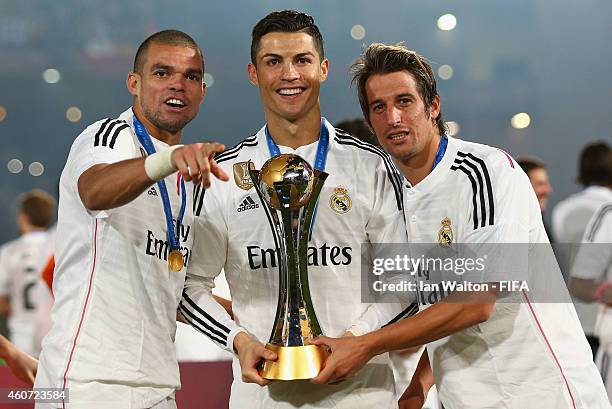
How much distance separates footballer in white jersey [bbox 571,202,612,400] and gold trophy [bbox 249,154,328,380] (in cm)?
201

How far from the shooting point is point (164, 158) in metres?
1.75

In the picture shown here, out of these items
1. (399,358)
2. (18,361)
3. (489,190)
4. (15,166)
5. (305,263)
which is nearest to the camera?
(305,263)

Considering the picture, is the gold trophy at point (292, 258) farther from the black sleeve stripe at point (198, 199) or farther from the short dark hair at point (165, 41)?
the short dark hair at point (165, 41)

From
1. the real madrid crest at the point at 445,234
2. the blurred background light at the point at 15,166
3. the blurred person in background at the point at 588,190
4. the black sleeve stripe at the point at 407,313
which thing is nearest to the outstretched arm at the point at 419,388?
the black sleeve stripe at the point at 407,313

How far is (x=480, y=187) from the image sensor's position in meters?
2.13

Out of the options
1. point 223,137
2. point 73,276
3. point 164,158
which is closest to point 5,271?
point 223,137

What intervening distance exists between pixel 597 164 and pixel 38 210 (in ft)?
10.7

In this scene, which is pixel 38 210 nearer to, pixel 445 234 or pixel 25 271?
pixel 25 271

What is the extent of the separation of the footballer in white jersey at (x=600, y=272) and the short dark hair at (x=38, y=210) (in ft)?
10.3

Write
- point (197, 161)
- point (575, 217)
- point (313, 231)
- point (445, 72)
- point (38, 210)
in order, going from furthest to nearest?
point (445, 72) → point (38, 210) → point (575, 217) → point (313, 231) → point (197, 161)

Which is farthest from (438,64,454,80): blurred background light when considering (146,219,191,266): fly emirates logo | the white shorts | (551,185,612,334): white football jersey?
(146,219,191,266): fly emirates logo

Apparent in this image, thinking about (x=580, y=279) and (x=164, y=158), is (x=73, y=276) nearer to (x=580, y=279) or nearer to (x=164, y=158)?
(x=164, y=158)

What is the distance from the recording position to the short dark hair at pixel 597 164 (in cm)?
429

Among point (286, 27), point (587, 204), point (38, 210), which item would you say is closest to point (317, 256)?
point (286, 27)
